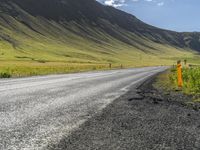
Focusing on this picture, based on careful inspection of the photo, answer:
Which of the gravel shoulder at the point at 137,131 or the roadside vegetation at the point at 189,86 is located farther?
the roadside vegetation at the point at 189,86

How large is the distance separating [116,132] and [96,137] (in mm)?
590

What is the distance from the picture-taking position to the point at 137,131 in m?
7.54

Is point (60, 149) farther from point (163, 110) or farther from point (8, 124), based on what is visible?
point (163, 110)

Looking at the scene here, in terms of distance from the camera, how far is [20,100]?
502 inches

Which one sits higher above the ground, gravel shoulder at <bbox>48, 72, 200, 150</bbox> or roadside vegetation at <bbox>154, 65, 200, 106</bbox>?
gravel shoulder at <bbox>48, 72, 200, 150</bbox>

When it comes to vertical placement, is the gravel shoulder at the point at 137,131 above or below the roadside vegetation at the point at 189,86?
above

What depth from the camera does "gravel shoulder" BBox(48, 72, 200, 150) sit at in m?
6.34

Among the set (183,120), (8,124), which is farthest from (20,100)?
(183,120)

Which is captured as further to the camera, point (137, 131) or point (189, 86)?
point (189, 86)

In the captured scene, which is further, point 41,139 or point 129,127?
point 129,127

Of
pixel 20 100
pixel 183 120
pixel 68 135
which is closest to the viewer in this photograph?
pixel 68 135

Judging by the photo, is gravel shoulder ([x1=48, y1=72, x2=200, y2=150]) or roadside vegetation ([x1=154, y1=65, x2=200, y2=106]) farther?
roadside vegetation ([x1=154, y1=65, x2=200, y2=106])

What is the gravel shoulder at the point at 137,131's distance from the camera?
250 inches

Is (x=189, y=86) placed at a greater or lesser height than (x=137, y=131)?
lesser
